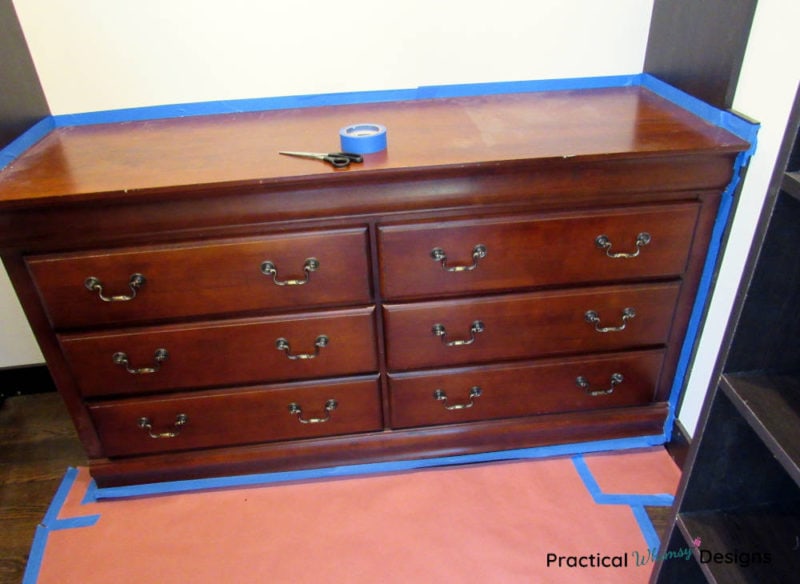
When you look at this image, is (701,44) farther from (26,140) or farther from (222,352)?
(26,140)

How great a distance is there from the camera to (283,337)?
1336 mm

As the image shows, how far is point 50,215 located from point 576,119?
3.75ft

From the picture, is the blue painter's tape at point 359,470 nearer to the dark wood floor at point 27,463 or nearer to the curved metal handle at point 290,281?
the dark wood floor at point 27,463

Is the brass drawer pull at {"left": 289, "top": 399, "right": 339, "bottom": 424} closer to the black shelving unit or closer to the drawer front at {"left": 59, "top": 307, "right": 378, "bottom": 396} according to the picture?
the drawer front at {"left": 59, "top": 307, "right": 378, "bottom": 396}

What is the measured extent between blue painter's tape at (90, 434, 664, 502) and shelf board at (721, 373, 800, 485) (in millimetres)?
789

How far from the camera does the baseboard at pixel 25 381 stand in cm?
186

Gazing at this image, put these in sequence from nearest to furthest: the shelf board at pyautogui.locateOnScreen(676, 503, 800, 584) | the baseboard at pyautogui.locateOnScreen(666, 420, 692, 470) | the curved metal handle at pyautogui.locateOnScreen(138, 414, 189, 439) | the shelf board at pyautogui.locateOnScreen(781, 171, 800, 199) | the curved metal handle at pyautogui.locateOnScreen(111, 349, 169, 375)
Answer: the shelf board at pyautogui.locateOnScreen(781, 171, 800, 199), the shelf board at pyautogui.locateOnScreen(676, 503, 800, 584), the curved metal handle at pyautogui.locateOnScreen(111, 349, 169, 375), the curved metal handle at pyautogui.locateOnScreen(138, 414, 189, 439), the baseboard at pyautogui.locateOnScreen(666, 420, 692, 470)

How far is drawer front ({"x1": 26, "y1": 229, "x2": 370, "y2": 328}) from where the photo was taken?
121 centimetres

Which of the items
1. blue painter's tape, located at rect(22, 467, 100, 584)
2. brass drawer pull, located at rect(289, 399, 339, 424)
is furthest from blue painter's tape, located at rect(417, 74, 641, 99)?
blue painter's tape, located at rect(22, 467, 100, 584)

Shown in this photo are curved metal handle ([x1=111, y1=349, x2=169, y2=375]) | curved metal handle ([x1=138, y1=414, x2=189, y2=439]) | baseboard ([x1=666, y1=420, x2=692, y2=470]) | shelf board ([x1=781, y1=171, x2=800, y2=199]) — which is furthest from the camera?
baseboard ([x1=666, y1=420, x2=692, y2=470])

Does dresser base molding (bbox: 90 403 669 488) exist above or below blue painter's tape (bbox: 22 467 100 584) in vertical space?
above

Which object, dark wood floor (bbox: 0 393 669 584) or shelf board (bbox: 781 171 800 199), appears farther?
dark wood floor (bbox: 0 393 669 584)

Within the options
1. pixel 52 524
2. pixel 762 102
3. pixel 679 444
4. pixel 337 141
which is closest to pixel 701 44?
pixel 762 102

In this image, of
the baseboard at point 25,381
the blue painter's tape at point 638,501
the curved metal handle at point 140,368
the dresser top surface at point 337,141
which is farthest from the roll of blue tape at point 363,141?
the baseboard at point 25,381
